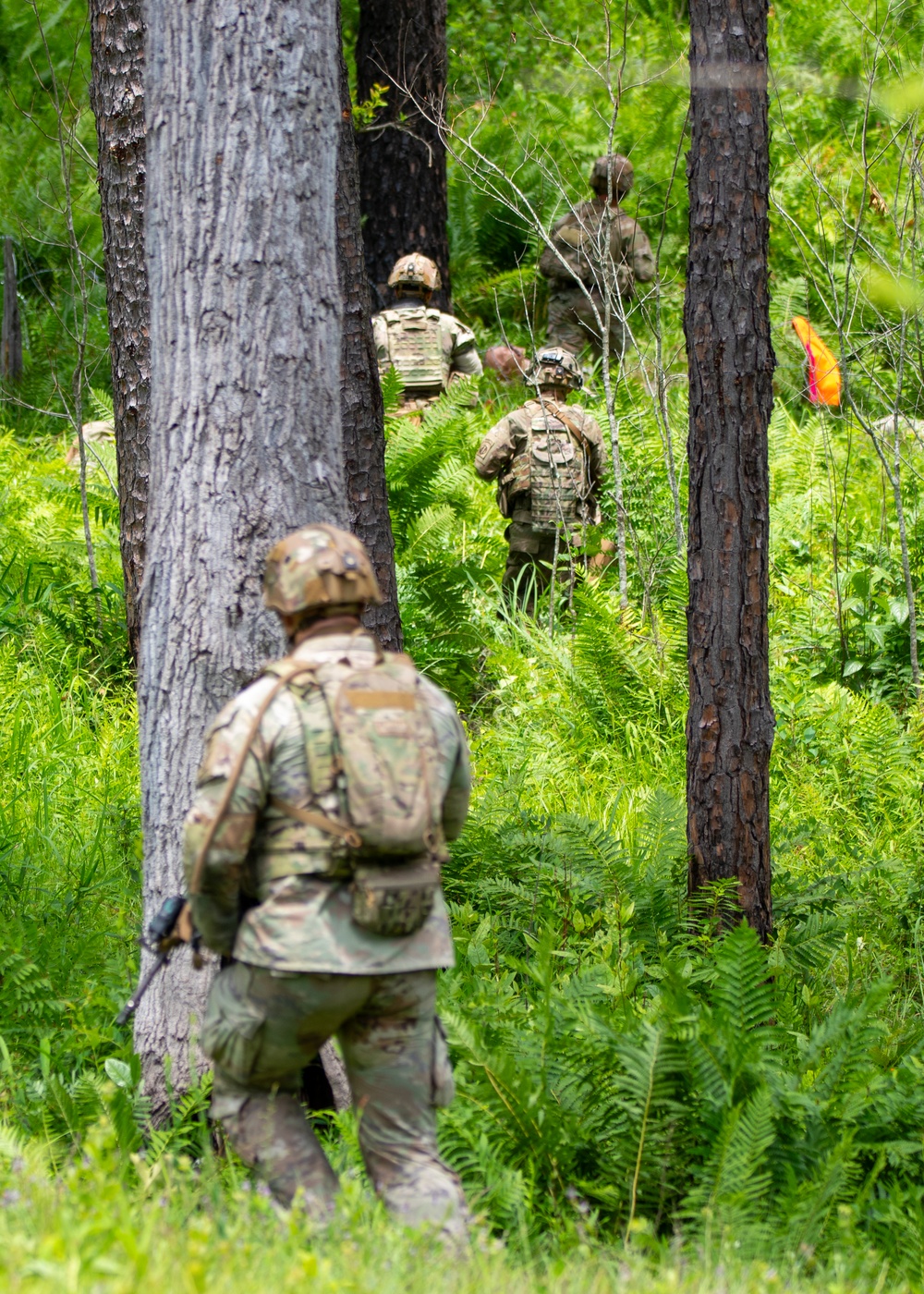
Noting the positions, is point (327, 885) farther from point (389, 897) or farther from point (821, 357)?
point (821, 357)

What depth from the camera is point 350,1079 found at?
10.7 feet

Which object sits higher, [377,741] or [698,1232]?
[377,741]

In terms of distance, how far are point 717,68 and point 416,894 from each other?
3909 millimetres

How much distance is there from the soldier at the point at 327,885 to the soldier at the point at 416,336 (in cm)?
832

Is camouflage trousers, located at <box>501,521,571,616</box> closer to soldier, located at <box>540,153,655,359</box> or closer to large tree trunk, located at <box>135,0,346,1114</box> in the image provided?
soldier, located at <box>540,153,655,359</box>

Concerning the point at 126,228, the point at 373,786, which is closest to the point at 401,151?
the point at 126,228

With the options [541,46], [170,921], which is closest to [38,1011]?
[170,921]

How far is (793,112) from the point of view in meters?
15.1

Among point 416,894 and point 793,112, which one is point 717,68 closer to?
point 416,894

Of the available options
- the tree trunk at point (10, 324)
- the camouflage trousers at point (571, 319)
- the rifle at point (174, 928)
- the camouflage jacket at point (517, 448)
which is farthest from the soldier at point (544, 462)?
the rifle at point (174, 928)

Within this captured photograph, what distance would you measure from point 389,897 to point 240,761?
1.50ft

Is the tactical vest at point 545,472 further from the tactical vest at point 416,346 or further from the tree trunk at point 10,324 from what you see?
the tree trunk at point 10,324

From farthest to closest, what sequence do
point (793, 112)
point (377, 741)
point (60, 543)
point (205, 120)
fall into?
point (793, 112) < point (60, 543) < point (205, 120) < point (377, 741)

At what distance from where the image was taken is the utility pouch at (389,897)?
299 centimetres
